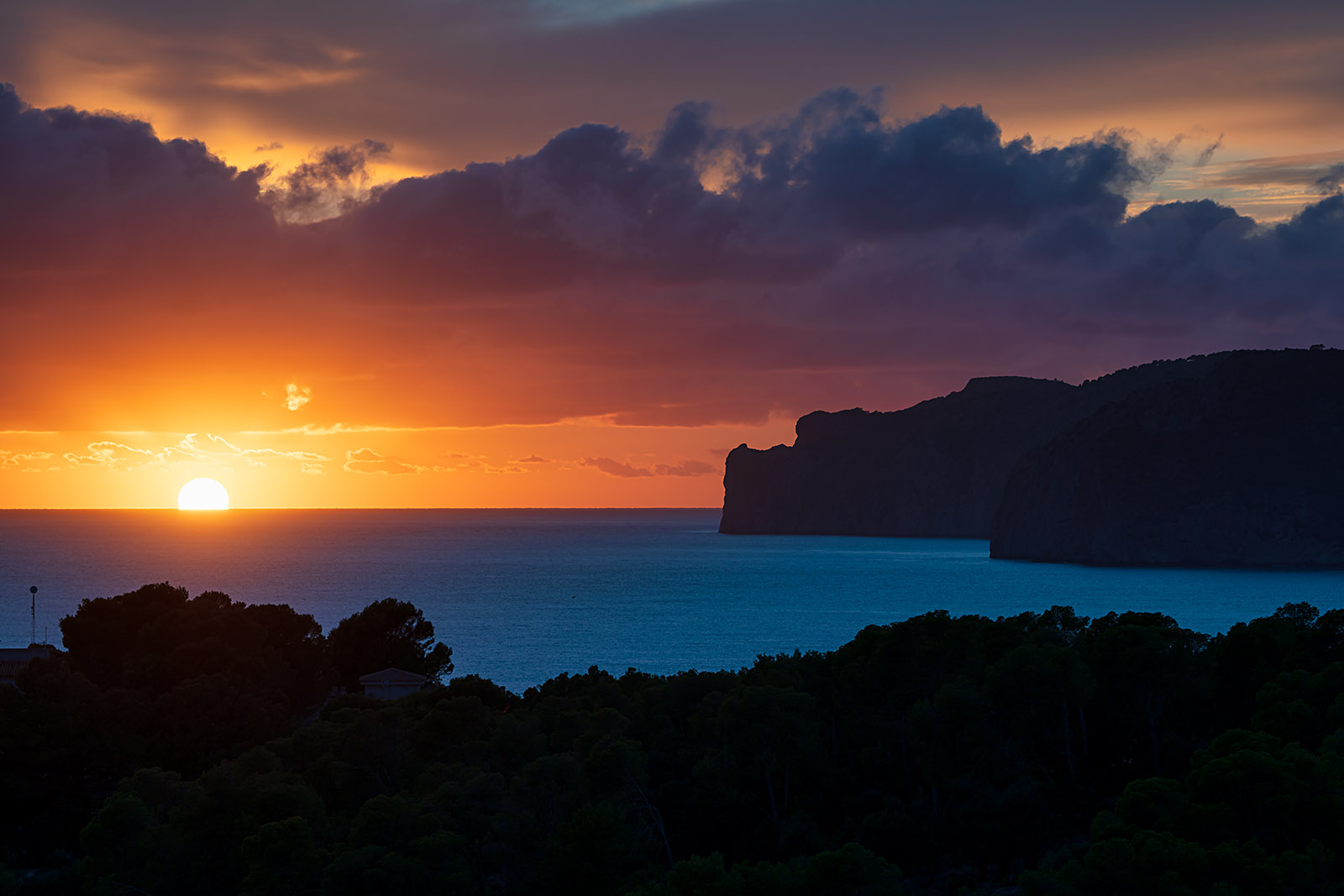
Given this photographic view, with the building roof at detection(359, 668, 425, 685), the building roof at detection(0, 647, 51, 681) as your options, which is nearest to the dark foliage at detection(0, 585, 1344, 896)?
the building roof at detection(359, 668, 425, 685)

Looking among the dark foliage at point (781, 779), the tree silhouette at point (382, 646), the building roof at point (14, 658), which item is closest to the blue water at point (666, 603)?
the tree silhouette at point (382, 646)

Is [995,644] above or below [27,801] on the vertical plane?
above

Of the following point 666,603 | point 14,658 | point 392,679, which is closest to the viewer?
point 392,679

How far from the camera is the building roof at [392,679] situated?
6238 cm

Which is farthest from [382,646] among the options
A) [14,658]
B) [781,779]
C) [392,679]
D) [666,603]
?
[666,603]

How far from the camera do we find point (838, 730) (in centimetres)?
4678

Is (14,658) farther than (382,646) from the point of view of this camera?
No

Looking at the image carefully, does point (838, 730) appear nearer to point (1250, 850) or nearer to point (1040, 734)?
point (1040, 734)

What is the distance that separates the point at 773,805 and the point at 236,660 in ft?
89.6

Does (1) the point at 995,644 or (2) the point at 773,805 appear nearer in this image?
(2) the point at 773,805

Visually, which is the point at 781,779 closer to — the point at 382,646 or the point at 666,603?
the point at 382,646

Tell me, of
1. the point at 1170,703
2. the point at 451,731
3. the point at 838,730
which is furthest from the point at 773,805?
the point at 1170,703

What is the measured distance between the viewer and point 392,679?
62406 millimetres

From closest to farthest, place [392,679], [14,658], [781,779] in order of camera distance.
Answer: [781,779], [392,679], [14,658]
